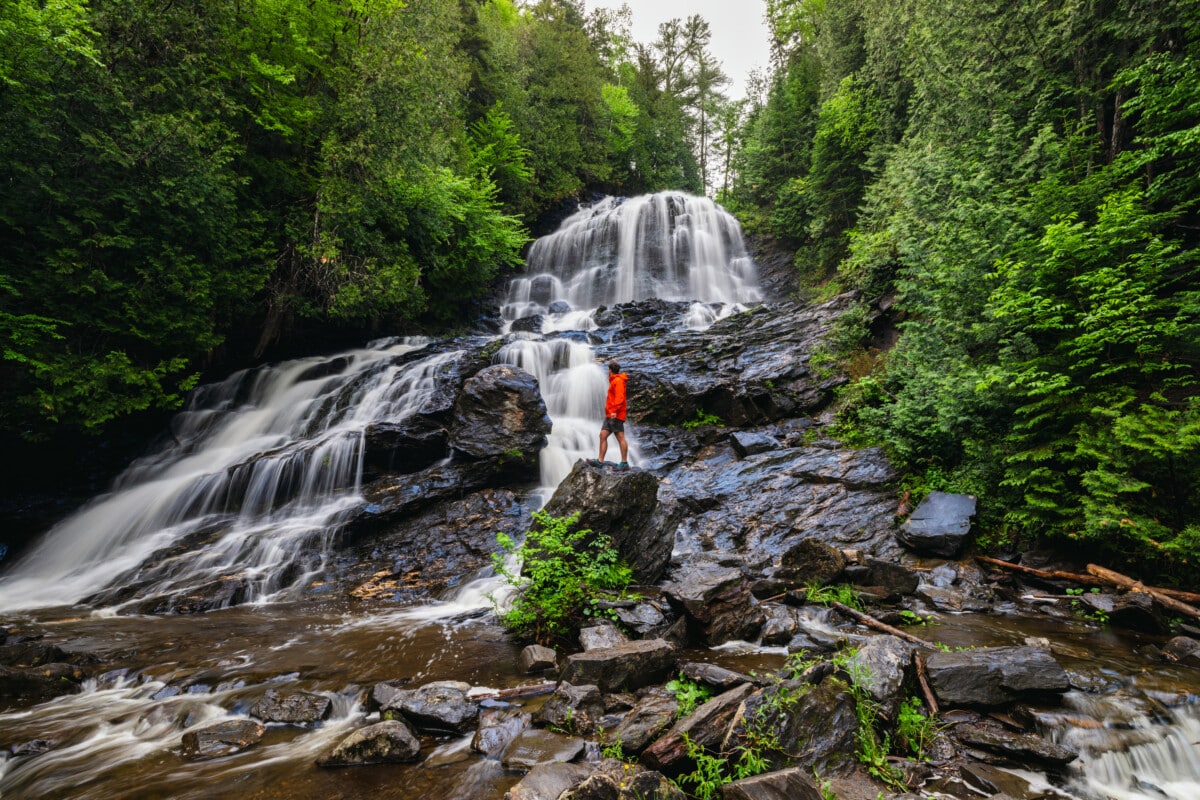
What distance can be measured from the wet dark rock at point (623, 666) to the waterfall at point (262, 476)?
20.6 feet

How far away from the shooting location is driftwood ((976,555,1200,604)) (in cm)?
520

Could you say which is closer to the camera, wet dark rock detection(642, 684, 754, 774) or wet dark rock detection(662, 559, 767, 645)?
wet dark rock detection(642, 684, 754, 774)

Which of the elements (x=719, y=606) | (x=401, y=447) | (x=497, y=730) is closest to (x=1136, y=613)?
(x=719, y=606)

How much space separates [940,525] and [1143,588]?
2153 millimetres

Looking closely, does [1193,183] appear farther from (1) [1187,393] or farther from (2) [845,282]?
(2) [845,282]

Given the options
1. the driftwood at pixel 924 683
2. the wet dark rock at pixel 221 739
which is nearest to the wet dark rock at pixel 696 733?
the driftwood at pixel 924 683

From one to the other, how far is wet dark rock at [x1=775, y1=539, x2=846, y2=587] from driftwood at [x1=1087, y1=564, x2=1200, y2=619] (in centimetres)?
277

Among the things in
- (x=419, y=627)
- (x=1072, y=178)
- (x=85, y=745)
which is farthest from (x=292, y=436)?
(x=1072, y=178)

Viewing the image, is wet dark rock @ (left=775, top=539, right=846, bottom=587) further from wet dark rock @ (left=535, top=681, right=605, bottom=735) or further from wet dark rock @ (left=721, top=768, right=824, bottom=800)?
wet dark rock @ (left=721, top=768, right=824, bottom=800)

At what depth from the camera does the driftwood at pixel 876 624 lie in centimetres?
490

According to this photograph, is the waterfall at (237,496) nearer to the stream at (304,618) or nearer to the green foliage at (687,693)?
the stream at (304,618)

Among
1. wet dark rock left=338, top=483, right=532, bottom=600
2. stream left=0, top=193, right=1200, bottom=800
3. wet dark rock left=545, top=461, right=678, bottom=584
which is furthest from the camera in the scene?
wet dark rock left=338, top=483, right=532, bottom=600

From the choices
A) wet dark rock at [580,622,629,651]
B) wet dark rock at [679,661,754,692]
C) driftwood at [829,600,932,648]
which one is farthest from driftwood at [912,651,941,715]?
wet dark rock at [580,622,629,651]

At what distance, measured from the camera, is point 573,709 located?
3.69 meters
